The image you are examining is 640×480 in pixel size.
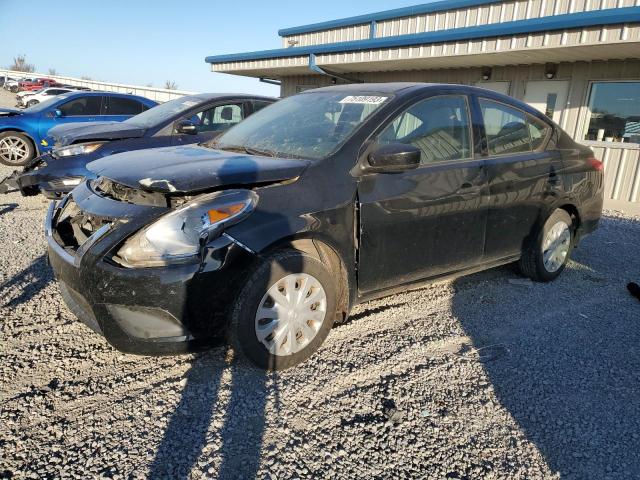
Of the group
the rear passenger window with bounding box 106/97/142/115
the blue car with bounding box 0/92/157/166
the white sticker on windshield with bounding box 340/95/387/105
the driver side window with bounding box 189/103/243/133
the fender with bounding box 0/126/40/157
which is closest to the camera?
the white sticker on windshield with bounding box 340/95/387/105

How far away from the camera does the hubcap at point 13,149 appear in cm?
908

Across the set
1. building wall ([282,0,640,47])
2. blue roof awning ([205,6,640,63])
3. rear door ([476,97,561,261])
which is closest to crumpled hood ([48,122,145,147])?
rear door ([476,97,561,261])

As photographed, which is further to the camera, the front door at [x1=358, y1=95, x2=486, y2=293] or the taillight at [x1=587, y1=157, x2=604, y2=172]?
the taillight at [x1=587, y1=157, x2=604, y2=172]

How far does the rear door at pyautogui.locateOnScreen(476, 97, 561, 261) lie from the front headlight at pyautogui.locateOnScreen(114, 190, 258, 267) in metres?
2.29

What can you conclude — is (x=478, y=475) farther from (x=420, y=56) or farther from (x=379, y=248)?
(x=420, y=56)

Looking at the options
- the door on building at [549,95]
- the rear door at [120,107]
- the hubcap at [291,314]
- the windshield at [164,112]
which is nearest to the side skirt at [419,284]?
the hubcap at [291,314]

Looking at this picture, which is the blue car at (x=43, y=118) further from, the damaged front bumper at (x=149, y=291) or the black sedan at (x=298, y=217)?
the damaged front bumper at (x=149, y=291)

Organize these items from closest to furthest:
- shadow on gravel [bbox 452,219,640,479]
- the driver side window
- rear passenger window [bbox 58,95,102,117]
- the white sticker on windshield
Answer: shadow on gravel [bbox 452,219,640,479] < the white sticker on windshield < the driver side window < rear passenger window [bbox 58,95,102,117]

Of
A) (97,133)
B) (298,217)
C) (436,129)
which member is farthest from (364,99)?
(97,133)

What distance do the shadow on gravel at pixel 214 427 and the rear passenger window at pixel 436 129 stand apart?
1.78 m

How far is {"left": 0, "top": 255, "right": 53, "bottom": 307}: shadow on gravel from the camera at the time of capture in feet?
11.9

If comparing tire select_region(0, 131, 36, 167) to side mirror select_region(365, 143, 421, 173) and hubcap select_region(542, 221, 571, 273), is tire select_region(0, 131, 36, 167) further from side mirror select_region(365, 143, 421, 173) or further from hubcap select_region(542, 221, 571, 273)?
hubcap select_region(542, 221, 571, 273)

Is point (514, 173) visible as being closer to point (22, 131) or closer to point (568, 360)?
point (568, 360)

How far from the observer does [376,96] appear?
337cm
